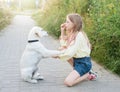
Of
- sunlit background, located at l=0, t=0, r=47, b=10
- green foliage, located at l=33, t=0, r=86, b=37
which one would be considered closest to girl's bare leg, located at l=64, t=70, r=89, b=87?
green foliage, located at l=33, t=0, r=86, b=37

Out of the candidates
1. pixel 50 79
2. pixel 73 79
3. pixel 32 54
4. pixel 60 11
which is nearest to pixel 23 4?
pixel 60 11

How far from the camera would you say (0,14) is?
666 inches

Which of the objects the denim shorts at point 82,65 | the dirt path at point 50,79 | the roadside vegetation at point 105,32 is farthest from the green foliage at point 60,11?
the denim shorts at point 82,65

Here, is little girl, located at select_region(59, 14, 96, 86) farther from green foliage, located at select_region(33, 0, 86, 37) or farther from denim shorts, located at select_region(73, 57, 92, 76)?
green foliage, located at select_region(33, 0, 86, 37)

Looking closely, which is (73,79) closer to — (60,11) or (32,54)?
(32,54)

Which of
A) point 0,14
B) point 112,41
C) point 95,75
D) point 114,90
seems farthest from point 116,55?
point 0,14

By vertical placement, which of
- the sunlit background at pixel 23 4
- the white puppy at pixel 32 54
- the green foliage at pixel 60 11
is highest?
the white puppy at pixel 32 54

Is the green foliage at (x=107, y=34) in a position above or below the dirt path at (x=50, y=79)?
above

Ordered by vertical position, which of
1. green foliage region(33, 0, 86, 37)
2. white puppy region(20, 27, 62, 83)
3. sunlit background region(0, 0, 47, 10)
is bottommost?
sunlit background region(0, 0, 47, 10)

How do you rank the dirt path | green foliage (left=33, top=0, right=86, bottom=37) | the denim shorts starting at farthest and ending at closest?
1. green foliage (left=33, top=0, right=86, bottom=37)
2. the denim shorts
3. the dirt path

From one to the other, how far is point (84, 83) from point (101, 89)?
433mm

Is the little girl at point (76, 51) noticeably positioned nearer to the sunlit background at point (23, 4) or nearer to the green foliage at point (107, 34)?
the green foliage at point (107, 34)

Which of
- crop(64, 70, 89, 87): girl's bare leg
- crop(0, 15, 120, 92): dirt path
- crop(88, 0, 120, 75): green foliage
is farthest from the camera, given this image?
crop(88, 0, 120, 75): green foliage

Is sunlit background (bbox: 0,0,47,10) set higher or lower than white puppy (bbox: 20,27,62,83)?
lower
